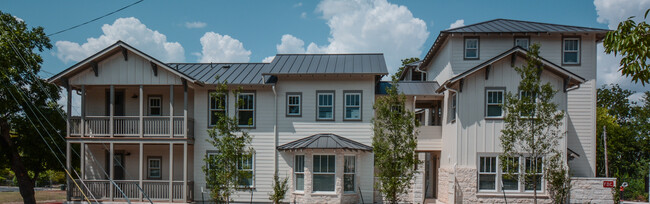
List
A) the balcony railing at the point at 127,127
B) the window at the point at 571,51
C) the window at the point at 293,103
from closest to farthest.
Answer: the balcony railing at the point at 127,127 → the window at the point at 293,103 → the window at the point at 571,51

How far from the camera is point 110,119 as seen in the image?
66.2 feet

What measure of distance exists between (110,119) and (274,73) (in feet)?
23.1

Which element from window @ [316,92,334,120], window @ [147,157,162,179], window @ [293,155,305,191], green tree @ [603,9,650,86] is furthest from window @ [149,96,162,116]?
green tree @ [603,9,650,86]

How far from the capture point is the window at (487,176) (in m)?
19.0

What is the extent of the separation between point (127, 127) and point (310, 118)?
7758 millimetres

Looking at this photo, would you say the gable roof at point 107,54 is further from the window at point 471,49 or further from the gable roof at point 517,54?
the window at point 471,49

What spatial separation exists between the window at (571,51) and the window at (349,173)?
34.0ft

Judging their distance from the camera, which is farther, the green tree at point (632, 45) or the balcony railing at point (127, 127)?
the balcony railing at point (127, 127)

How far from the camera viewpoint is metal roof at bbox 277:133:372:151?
64.4 ft

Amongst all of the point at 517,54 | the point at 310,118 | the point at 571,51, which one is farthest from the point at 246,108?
the point at 571,51

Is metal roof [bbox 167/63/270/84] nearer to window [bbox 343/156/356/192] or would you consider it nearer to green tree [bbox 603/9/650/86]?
window [bbox 343/156/356/192]

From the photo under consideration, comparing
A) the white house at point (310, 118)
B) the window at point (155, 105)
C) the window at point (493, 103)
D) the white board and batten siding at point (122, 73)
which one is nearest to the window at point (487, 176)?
the white house at point (310, 118)

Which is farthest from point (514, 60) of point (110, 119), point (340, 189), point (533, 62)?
point (110, 119)

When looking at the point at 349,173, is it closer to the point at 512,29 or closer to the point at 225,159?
the point at 225,159
